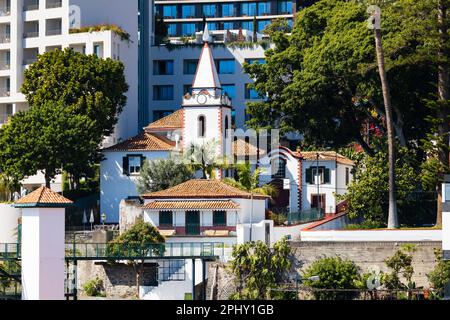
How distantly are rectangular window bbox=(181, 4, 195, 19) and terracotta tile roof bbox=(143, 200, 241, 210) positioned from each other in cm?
6282

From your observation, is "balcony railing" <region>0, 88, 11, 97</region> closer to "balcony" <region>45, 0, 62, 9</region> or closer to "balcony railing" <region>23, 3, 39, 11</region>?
"balcony railing" <region>23, 3, 39, 11</region>

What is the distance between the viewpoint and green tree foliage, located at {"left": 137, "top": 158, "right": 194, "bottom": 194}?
89688mm

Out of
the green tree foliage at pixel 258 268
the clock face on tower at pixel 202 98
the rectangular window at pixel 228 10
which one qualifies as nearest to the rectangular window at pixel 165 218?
the green tree foliage at pixel 258 268

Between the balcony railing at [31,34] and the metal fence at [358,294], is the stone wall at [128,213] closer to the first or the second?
the metal fence at [358,294]

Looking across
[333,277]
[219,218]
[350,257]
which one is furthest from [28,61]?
[333,277]

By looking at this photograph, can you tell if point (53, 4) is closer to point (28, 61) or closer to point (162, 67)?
point (28, 61)

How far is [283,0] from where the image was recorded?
141m

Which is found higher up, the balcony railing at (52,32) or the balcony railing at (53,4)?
the balcony railing at (53,4)

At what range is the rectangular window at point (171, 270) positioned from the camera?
77.0 m

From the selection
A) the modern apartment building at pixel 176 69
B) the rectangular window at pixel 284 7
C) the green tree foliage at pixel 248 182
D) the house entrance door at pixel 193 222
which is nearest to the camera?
the house entrance door at pixel 193 222

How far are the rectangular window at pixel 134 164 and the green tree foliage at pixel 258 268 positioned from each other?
20.8 metres

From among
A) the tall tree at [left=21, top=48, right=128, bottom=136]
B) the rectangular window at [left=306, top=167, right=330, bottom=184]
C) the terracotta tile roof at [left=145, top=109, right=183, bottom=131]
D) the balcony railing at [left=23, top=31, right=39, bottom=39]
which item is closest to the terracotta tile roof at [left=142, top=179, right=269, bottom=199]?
the rectangular window at [left=306, top=167, right=330, bottom=184]

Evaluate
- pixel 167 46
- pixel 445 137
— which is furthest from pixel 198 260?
pixel 167 46

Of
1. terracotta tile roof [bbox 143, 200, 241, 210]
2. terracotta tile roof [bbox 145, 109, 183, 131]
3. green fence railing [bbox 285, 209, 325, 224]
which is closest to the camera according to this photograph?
terracotta tile roof [bbox 143, 200, 241, 210]
